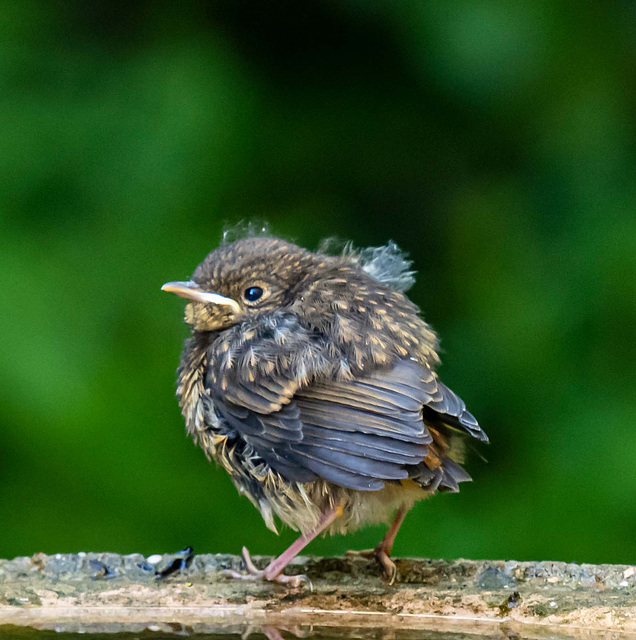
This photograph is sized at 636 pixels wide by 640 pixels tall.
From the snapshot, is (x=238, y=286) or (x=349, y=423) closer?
(x=349, y=423)

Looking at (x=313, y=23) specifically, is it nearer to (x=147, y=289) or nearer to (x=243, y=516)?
(x=147, y=289)

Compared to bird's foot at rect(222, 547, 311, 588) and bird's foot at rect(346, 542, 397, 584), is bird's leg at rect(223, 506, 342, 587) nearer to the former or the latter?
bird's foot at rect(222, 547, 311, 588)

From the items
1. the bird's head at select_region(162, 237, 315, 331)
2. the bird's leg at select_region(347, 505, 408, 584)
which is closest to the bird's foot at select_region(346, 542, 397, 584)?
the bird's leg at select_region(347, 505, 408, 584)

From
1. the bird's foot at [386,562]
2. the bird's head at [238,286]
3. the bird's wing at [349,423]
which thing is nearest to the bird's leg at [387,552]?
the bird's foot at [386,562]

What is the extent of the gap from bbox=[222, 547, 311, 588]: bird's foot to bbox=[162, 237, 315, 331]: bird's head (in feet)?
2.37

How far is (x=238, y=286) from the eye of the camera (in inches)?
132

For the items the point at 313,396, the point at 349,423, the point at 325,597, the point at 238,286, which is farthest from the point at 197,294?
the point at 325,597

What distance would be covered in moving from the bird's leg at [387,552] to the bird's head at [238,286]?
76 centimetres

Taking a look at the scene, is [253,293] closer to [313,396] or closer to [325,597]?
[313,396]

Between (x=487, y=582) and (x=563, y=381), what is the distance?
1.29m

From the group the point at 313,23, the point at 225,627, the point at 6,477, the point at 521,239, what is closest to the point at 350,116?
the point at 313,23

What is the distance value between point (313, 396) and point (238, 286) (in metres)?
0.55

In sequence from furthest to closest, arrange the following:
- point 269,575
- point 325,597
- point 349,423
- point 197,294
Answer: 1. point 197,294
2. point 269,575
3. point 325,597
4. point 349,423

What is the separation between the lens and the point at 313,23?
450 cm
